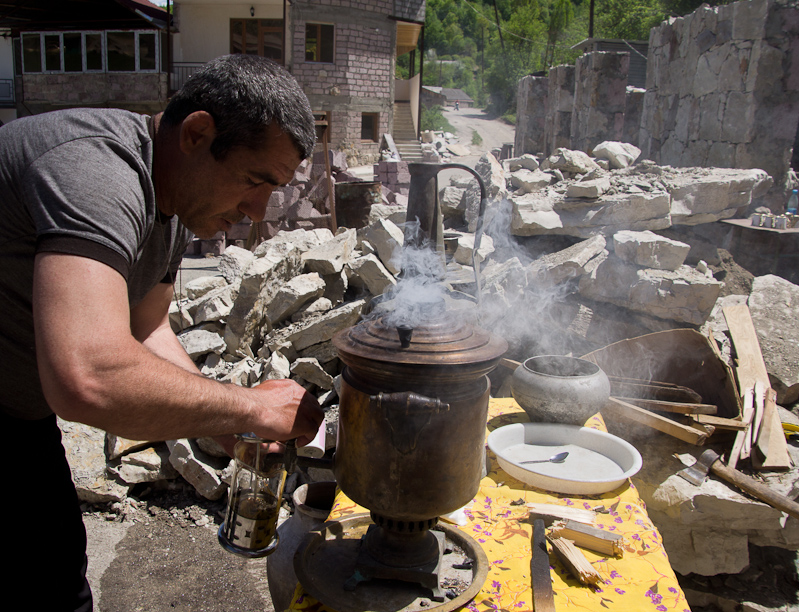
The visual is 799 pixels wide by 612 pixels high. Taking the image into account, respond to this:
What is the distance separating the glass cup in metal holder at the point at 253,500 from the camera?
1.59m

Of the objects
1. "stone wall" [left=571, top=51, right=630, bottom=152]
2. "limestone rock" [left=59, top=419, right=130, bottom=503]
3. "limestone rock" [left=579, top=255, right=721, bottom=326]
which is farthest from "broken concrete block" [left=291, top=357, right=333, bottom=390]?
"stone wall" [left=571, top=51, right=630, bottom=152]

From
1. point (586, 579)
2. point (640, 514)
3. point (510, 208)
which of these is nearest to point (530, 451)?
point (640, 514)

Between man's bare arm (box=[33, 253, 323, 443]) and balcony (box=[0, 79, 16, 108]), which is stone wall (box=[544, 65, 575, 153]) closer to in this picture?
man's bare arm (box=[33, 253, 323, 443])

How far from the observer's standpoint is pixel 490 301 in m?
4.55

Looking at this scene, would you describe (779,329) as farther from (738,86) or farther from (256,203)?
(256,203)

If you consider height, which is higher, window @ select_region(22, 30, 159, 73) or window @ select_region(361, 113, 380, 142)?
window @ select_region(22, 30, 159, 73)

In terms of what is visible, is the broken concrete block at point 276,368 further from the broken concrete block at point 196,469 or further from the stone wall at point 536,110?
the stone wall at point 536,110

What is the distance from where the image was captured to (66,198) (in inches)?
46.9

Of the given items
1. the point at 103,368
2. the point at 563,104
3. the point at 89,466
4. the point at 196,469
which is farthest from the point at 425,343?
the point at 563,104

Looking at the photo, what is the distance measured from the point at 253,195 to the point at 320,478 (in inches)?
107

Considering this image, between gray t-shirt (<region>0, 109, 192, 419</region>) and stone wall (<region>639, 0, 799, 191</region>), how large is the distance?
749 centimetres

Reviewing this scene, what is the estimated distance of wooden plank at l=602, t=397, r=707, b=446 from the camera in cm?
294

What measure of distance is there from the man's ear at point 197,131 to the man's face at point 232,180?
0.02m

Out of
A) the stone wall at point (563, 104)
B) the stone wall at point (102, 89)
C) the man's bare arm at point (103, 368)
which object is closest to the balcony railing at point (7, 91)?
the stone wall at point (102, 89)
